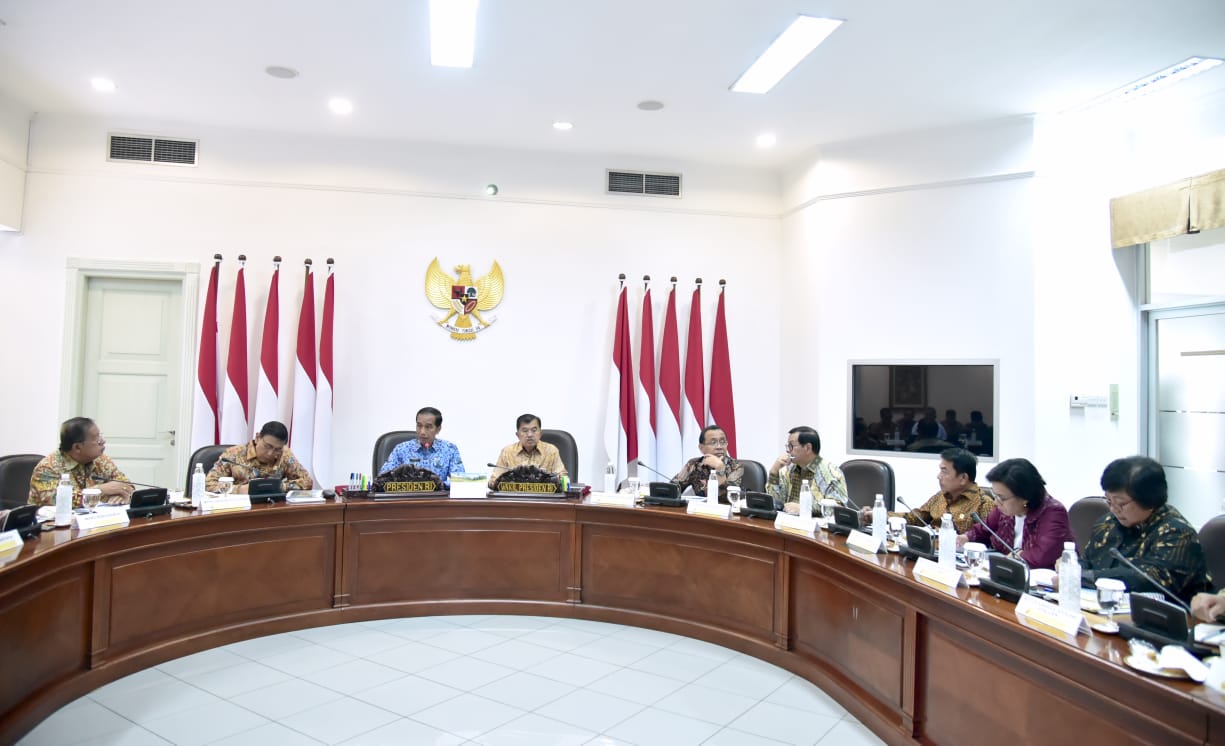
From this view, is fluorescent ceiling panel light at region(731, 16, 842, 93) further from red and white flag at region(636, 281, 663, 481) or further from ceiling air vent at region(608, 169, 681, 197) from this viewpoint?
red and white flag at region(636, 281, 663, 481)

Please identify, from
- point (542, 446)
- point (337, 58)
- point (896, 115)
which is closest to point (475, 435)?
point (542, 446)

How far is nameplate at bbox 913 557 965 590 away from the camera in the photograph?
2.42m

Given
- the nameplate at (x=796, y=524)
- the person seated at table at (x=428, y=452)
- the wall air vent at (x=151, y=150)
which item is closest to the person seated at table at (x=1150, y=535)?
the nameplate at (x=796, y=524)

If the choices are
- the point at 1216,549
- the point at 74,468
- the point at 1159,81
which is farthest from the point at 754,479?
the point at 74,468

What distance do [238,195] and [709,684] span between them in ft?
15.7

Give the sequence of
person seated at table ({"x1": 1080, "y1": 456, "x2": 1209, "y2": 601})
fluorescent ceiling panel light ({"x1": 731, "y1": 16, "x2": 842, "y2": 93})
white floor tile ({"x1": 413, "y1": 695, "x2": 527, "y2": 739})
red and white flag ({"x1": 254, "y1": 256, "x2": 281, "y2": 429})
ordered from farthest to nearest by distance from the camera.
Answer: red and white flag ({"x1": 254, "y1": 256, "x2": 281, "y2": 429}) < fluorescent ceiling panel light ({"x1": 731, "y1": 16, "x2": 842, "y2": 93}) < white floor tile ({"x1": 413, "y1": 695, "x2": 527, "y2": 739}) < person seated at table ({"x1": 1080, "y1": 456, "x2": 1209, "y2": 601})

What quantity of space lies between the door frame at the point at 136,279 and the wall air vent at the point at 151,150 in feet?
2.50

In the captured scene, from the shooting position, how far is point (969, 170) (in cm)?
511

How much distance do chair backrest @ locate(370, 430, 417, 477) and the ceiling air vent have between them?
104 inches

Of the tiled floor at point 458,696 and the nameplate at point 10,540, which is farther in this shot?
the tiled floor at point 458,696

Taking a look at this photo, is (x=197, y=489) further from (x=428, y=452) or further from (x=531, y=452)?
(x=531, y=452)

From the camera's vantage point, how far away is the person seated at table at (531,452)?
14.8 ft

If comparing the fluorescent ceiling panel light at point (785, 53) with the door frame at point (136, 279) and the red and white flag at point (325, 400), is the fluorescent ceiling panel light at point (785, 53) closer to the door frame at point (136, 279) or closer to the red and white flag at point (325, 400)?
the red and white flag at point (325, 400)

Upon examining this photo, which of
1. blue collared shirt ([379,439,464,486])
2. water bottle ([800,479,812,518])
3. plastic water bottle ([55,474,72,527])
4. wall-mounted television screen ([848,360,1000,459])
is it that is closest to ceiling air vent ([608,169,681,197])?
wall-mounted television screen ([848,360,1000,459])
